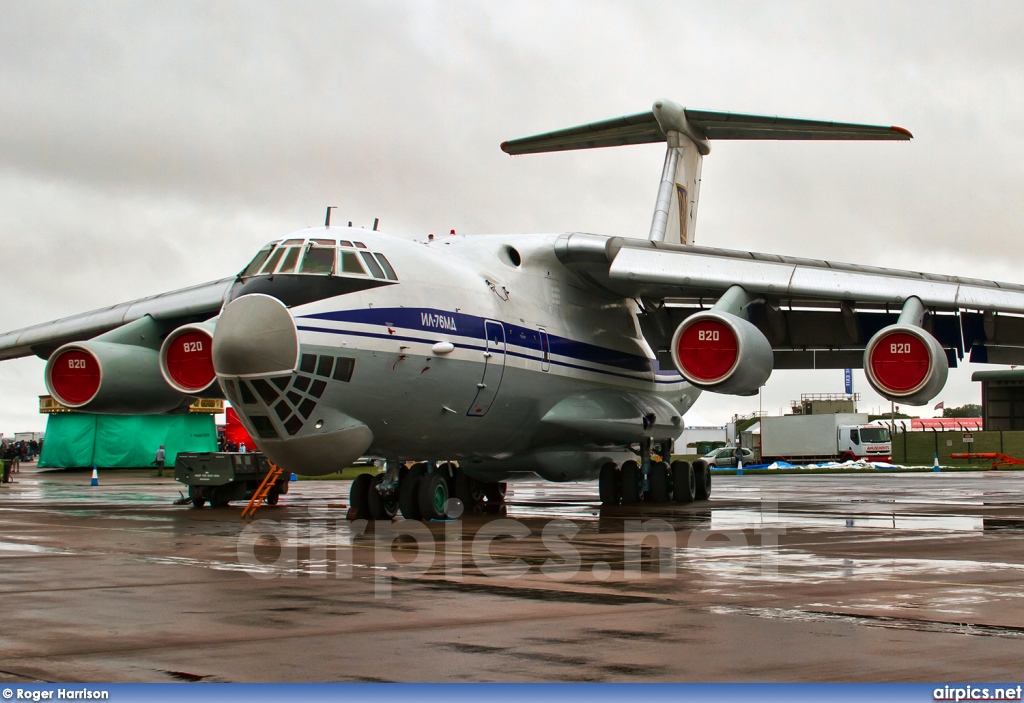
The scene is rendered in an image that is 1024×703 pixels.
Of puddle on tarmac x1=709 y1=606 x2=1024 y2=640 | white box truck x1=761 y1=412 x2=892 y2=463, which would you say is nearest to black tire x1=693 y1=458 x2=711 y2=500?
puddle on tarmac x1=709 y1=606 x2=1024 y2=640

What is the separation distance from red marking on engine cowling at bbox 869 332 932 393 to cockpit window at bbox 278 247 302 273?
6808 mm

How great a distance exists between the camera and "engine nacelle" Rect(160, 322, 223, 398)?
13.6m

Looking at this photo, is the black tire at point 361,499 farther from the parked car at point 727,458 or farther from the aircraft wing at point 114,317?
the parked car at point 727,458

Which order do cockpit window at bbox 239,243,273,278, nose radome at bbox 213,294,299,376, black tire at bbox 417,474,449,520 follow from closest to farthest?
nose radome at bbox 213,294,299,376 → cockpit window at bbox 239,243,273,278 → black tire at bbox 417,474,449,520

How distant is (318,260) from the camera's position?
1160 cm

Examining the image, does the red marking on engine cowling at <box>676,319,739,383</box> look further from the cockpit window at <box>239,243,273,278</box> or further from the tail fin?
the tail fin

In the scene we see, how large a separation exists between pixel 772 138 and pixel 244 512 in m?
10.4

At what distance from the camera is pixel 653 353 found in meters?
18.3

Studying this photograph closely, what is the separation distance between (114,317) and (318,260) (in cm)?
585

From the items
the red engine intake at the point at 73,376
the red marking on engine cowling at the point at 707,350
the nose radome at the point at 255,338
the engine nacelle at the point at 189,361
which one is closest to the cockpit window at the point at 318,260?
the nose radome at the point at 255,338

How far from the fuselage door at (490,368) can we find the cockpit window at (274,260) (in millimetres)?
2648

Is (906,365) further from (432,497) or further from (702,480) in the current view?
(702,480)

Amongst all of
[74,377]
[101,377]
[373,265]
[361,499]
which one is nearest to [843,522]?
[361,499]

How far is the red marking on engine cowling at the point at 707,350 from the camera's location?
42.4 feet
